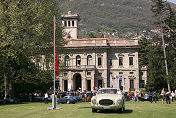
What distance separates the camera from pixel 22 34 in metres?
34.9

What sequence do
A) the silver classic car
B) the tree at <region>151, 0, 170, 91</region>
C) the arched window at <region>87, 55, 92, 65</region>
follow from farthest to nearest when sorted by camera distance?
the arched window at <region>87, 55, 92, 65</region> < the tree at <region>151, 0, 170, 91</region> < the silver classic car

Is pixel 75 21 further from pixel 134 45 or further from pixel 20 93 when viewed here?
pixel 20 93

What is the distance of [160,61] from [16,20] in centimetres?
2681

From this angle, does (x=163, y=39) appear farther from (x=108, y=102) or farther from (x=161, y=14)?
(x=108, y=102)

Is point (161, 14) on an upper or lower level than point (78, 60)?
upper

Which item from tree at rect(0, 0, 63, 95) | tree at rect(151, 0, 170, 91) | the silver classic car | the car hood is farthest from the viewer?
tree at rect(151, 0, 170, 91)

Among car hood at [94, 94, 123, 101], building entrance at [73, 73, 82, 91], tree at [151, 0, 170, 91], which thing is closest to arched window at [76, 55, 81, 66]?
building entrance at [73, 73, 82, 91]

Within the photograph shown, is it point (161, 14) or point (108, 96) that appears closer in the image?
point (108, 96)

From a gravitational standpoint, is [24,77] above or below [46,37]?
below

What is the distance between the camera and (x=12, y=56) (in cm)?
3578

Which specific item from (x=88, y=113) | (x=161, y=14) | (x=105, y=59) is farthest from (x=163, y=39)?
(x=88, y=113)

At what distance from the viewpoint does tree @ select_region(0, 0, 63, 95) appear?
3400 cm

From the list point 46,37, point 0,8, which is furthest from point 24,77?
point 0,8

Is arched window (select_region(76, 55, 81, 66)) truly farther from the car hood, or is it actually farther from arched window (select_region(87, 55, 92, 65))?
the car hood
